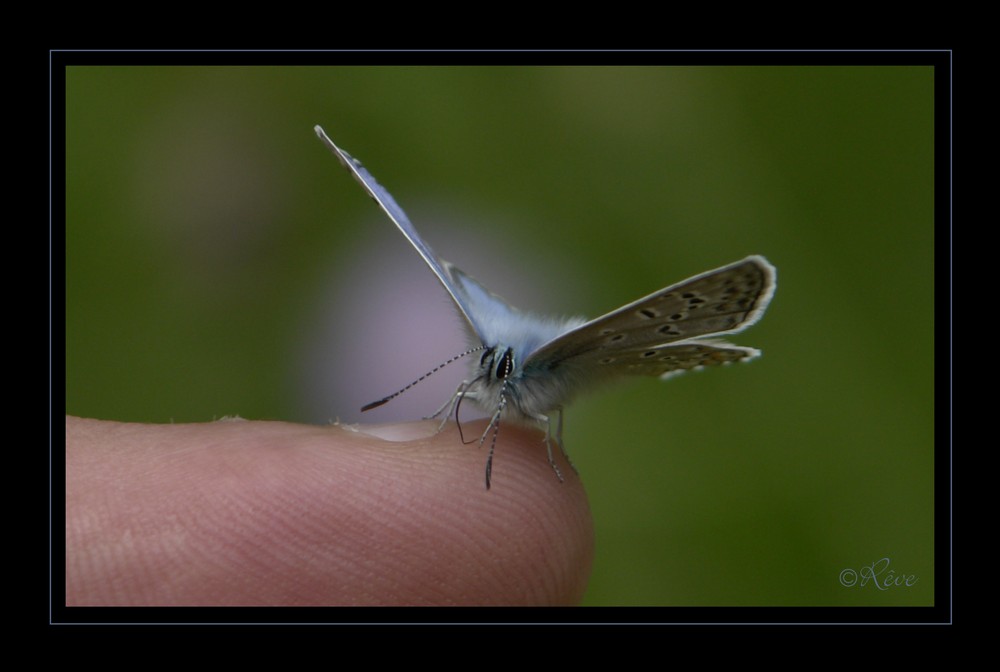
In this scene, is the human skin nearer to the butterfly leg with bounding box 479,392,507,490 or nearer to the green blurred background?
the butterfly leg with bounding box 479,392,507,490

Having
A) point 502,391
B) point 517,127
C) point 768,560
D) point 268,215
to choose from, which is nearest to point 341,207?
point 268,215

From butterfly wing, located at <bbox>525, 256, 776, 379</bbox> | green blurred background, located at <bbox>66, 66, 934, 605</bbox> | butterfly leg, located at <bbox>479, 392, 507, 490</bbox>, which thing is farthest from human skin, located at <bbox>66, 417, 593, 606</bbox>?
green blurred background, located at <bbox>66, 66, 934, 605</bbox>

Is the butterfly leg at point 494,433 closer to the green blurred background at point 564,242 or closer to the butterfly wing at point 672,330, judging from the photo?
the butterfly wing at point 672,330

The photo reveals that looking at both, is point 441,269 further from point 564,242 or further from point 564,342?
point 564,242

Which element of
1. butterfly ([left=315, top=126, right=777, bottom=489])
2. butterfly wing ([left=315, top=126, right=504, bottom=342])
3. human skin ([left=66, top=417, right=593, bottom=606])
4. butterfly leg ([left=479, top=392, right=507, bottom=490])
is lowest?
human skin ([left=66, top=417, right=593, bottom=606])

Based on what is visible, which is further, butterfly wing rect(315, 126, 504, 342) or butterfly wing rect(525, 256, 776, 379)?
butterfly wing rect(315, 126, 504, 342)

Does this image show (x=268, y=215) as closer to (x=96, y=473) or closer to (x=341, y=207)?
(x=341, y=207)
